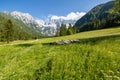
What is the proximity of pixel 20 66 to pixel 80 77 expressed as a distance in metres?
5.95

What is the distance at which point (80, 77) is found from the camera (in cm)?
1159

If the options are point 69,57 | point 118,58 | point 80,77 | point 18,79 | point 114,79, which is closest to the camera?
point 114,79

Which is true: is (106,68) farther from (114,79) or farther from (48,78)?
(48,78)

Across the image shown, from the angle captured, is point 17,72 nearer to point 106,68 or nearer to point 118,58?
point 106,68

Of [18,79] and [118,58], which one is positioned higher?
[118,58]

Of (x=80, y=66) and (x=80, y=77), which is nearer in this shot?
(x=80, y=77)

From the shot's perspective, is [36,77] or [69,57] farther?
[69,57]

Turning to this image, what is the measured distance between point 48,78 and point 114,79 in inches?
159

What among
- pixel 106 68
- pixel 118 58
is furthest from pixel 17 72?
pixel 118 58

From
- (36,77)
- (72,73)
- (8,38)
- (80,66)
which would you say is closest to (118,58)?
(80,66)

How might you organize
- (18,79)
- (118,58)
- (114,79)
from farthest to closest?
1. (118,58)
2. (18,79)
3. (114,79)

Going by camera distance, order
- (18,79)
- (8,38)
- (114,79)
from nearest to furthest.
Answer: (114,79), (18,79), (8,38)

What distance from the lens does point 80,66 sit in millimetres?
13016

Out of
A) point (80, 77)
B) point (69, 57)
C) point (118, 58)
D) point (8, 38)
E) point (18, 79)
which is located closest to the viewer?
point (80, 77)
